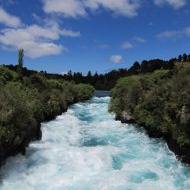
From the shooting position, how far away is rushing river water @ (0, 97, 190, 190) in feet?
54.7

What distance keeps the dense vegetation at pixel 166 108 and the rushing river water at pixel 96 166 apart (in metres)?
0.83

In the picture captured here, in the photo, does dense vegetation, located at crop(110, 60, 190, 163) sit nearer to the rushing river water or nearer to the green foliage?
the green foliage

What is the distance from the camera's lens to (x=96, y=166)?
63.3 ft

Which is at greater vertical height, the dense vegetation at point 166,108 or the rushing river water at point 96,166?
the dense vegetation at point 166,108

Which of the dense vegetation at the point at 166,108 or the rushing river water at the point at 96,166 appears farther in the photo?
the dense vegetation at the point at 166,108

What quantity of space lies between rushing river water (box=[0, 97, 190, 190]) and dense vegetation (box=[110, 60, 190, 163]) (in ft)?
2.74

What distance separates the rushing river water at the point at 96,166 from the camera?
656 inches

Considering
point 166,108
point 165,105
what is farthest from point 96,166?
point 165,105

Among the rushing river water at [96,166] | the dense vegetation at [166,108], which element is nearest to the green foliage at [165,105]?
the dense vegetation at [166,108]

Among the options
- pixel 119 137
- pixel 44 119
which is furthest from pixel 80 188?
pixel 44 119

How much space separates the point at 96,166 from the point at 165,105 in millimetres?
6400

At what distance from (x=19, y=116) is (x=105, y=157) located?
14.9 feet

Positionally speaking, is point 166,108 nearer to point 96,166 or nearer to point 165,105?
point 165,105

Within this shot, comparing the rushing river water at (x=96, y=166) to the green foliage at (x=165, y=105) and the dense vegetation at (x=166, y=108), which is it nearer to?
the dense vegetation at (x=166, y=108)
